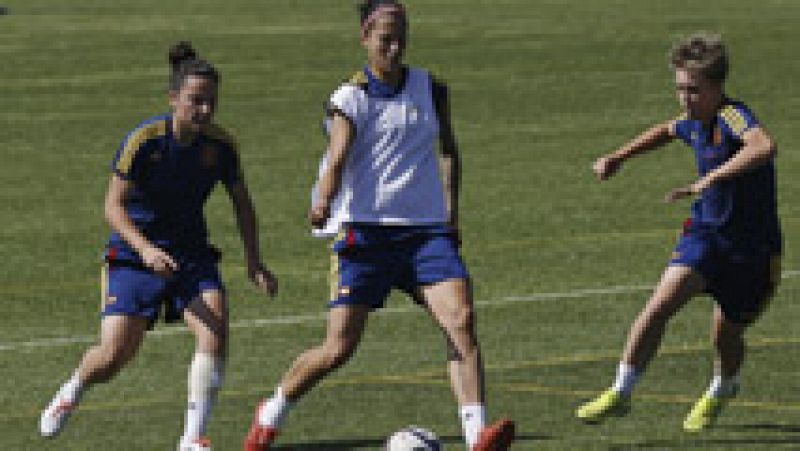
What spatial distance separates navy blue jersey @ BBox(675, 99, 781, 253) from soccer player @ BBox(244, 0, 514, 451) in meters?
1.47

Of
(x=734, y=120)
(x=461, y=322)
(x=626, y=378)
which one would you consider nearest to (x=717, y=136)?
(x=734, y=120)

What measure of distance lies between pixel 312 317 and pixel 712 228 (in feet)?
18.2

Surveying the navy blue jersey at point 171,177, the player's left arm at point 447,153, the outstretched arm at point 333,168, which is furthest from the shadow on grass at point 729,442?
the navy blue jersey at point 171,177

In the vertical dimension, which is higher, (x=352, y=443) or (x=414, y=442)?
(x=414, y=442)

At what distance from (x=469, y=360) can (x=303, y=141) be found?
60.2 feet

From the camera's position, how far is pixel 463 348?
40.1 ft

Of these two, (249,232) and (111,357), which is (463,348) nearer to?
(249,232)

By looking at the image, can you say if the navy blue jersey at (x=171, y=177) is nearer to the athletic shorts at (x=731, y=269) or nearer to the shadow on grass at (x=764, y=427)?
the athletic shorts at (x=731, y=269)

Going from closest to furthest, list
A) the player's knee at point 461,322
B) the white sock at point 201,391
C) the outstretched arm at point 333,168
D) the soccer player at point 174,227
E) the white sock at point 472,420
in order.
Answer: the white sock at point 472,420, the player's knee at point 461,322, the outstretched arm at point 333,168, the white sock at point 201,391, the soccer player at point 174,227

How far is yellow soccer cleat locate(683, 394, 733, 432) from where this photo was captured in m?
13.4

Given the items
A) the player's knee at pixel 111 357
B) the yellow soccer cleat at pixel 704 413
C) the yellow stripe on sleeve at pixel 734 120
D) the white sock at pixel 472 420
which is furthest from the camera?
the yellow soccer cleat at pixel 704 413

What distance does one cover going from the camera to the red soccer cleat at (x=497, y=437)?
11.7 m

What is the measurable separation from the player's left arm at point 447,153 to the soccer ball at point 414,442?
111 cm

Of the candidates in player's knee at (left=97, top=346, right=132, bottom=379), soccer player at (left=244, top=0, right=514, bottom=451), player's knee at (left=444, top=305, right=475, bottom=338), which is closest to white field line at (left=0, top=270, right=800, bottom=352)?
player's knee at (left=97, top=346, right=132, bottom=379)
